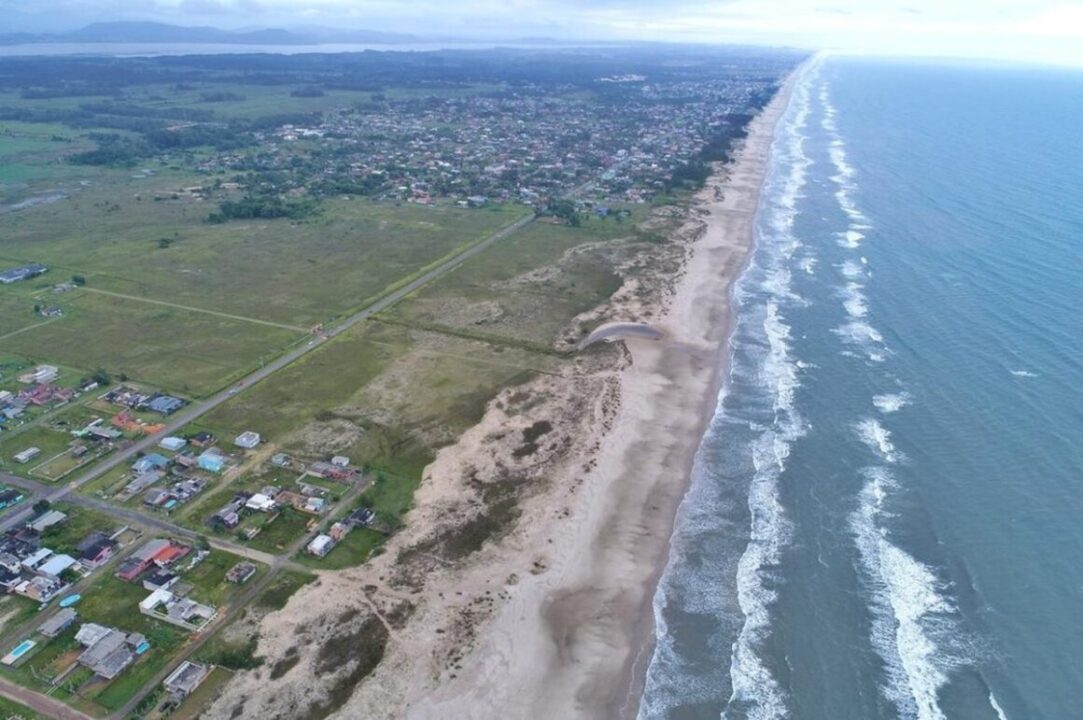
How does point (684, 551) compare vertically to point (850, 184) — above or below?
below

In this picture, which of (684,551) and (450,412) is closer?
(684,551)

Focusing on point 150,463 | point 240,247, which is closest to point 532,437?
point 150,463

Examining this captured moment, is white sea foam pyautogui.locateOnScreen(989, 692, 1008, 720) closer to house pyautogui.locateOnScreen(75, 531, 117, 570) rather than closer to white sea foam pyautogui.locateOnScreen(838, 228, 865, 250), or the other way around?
house pyautogui.locateOnScreen(75, 531, 117, 570)

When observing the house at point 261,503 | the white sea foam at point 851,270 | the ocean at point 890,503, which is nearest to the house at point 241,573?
the house at point 261,503

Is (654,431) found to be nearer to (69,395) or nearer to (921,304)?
(921,304)

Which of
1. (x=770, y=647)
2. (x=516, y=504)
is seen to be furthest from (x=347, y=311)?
(x=770, y=647)

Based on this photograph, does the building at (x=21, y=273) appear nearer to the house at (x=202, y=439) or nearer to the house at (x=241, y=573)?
the house at (x=202, y=439)

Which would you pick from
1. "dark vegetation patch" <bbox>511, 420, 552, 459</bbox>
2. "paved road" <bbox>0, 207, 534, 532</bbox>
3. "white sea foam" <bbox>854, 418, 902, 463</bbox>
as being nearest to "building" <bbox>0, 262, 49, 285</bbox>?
"paved road" <bbox>0, 207, 534, 532</bbox>

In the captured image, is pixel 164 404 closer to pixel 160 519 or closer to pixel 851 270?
pixel 160 519
